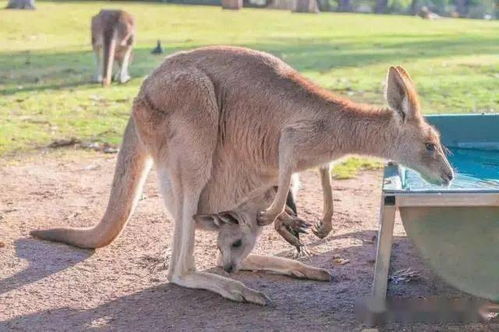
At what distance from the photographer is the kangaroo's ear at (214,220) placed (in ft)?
14.1

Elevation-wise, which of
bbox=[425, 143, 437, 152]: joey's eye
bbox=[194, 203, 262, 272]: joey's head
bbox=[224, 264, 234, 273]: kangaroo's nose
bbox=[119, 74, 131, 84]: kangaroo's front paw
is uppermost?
bbox=[425, 143, 437, 152]: joey's eye

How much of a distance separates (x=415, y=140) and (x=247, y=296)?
3.23 ft

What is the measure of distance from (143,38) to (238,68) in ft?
44.7

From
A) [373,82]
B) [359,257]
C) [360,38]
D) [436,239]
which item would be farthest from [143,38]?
[436,239]

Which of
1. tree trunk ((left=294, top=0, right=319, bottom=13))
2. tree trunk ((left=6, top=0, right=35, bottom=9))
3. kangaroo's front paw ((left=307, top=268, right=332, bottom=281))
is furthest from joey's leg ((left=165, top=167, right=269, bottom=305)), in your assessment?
tree trunk ((left=294, top=0, right=319, bottom=13))

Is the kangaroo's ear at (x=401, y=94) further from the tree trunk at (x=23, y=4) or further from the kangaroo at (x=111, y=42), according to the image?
the tree trunk at (x=23, y=4)

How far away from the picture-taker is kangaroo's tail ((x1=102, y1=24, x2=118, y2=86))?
35.8 ft

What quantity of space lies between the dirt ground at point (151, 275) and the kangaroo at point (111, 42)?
195 inches

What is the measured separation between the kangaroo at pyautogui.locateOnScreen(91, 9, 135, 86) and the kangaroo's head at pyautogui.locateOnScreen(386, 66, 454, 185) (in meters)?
7.26

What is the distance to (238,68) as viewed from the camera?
4.35 meters

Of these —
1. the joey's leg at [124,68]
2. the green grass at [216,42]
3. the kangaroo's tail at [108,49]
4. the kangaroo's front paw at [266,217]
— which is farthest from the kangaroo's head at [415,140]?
the joey's leg at [124,68]

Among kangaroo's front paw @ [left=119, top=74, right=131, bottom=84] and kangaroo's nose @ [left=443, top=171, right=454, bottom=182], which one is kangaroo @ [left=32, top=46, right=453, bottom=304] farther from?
kangaroo's front paw @ [left=119, top=74, right=131, bottom=84]

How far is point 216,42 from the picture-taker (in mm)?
16688

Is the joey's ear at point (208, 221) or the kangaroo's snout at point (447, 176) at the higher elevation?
the kangaroo's snout at point (447, 176)
